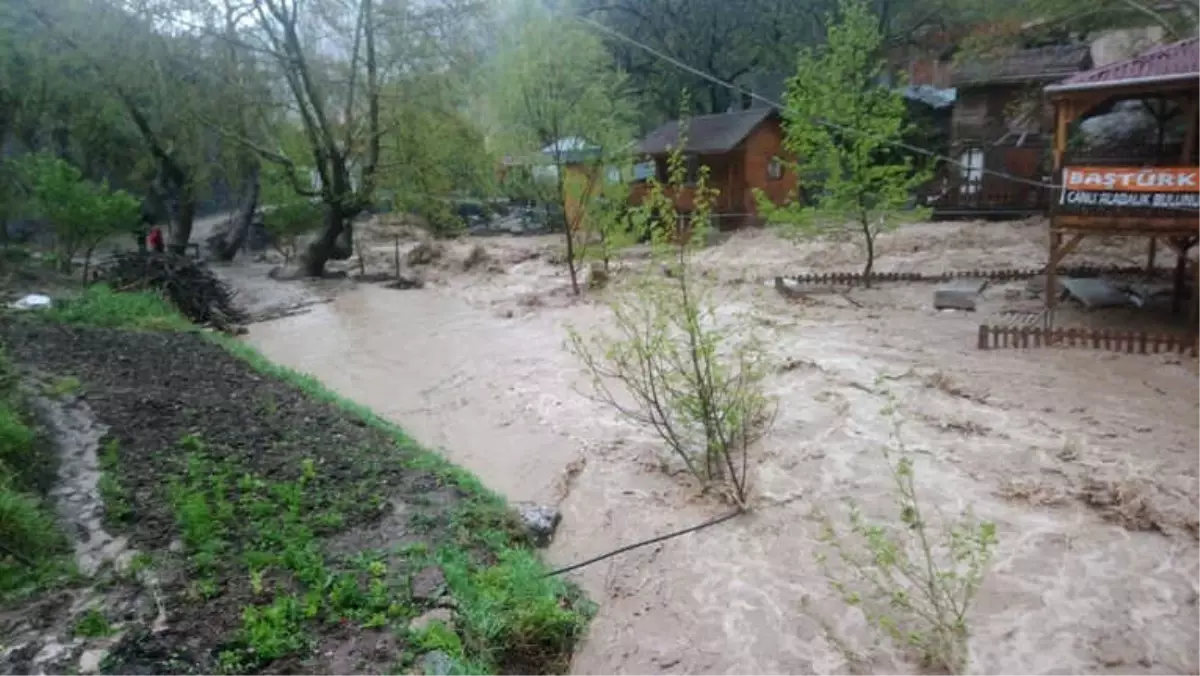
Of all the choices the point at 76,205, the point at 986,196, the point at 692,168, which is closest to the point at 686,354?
the point at 76,205

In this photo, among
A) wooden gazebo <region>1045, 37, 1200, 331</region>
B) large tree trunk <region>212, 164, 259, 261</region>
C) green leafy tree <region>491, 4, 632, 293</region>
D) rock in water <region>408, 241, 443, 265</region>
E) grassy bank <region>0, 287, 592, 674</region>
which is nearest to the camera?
grassy bank <region>0, 287, 592, 674</region>

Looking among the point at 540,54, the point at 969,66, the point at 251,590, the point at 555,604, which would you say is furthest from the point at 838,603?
the point at 969,66

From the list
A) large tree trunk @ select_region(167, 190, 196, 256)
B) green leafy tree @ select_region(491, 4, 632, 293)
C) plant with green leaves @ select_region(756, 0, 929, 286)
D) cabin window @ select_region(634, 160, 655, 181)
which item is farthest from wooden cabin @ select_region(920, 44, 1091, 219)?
large tree trunk @ select_region(167, 190, 196, 256)

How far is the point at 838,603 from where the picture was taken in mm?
6004

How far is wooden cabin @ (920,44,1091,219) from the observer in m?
26.2

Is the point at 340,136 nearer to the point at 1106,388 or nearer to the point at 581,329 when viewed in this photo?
the point at 581,329

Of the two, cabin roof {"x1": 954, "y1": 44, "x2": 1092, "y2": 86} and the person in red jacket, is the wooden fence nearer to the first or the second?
cabin roof {"x1": 954, "y1": 44, "x2": 1092, "y2": 86}

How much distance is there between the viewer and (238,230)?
29.6 metres

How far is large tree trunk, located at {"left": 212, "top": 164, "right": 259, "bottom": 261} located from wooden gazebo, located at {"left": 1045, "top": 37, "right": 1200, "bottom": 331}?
2624cm

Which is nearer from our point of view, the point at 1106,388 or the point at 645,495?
the point at 645,495

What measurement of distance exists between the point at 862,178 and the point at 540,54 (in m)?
9.19

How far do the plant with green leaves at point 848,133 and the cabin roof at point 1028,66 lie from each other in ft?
36.4

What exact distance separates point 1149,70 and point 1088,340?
4694 millimetres

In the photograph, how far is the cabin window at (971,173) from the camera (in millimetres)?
27825
